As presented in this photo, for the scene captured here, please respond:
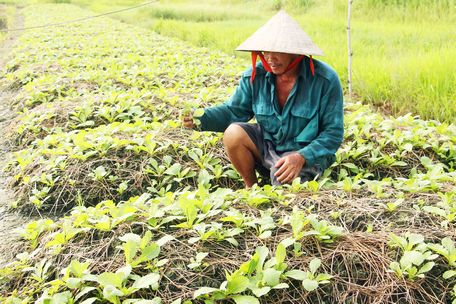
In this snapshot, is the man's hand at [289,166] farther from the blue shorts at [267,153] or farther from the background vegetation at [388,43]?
the background vegetation at [388,43]

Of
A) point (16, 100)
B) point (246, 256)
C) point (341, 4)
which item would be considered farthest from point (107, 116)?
point (341, 4)

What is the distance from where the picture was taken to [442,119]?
15.1 ft

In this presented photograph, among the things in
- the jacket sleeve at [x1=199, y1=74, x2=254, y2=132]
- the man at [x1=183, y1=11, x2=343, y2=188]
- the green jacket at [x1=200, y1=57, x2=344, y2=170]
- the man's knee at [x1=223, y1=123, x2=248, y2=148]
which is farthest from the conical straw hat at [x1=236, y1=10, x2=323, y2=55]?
the man's knee at [x1=223, y1=123, x2=248, y2=148]

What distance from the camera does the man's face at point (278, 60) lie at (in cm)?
279

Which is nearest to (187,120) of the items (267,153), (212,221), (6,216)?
(267,153)

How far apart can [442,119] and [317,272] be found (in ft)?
10.2

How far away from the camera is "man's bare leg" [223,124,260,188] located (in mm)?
3043

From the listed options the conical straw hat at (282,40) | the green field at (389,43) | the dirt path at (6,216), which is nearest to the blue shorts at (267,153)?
the conical straw hat at (282,40)

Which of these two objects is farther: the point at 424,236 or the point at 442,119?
the point at 442,119

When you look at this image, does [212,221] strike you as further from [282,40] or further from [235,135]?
[282,40]

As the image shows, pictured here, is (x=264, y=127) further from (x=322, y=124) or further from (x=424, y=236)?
(x=424, y=236)

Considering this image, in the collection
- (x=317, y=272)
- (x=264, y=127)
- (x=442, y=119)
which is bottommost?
(x=442, y=119)

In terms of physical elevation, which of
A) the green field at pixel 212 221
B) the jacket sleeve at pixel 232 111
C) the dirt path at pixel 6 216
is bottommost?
the dirt path at pixel 6 216

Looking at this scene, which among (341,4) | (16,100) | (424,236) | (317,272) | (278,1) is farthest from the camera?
(278,1)
